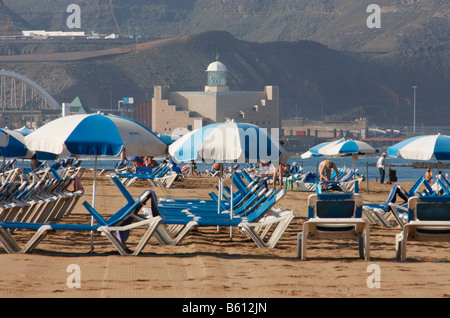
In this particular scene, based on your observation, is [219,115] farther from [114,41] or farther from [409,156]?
[409,156]

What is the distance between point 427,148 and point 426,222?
4.67 metres

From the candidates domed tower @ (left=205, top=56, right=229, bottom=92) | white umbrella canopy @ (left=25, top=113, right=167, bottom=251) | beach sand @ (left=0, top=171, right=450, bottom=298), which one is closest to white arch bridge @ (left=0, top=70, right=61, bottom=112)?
domed tower @ (left=205, top=56, right=229, bottom=92)

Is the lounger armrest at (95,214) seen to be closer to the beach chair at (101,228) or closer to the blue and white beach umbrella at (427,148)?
the beach chair at (101,228)

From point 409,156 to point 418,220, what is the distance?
4.78 meters

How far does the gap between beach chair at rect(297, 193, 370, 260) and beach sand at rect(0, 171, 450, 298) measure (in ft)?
0.79

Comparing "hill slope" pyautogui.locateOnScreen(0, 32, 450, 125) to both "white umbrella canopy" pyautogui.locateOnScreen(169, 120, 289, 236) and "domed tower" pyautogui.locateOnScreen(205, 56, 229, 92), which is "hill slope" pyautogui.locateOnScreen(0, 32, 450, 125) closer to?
"domed tower" pyautogui.locateOnScreen(205, 56, 229, 92)

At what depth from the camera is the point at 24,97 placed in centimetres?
15050

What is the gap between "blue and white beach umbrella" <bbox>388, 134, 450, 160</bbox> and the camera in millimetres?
11500

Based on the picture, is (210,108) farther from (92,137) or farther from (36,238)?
(36,238)

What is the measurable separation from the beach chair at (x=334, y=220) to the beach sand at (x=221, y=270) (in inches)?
9.4

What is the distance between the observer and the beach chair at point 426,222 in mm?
7164

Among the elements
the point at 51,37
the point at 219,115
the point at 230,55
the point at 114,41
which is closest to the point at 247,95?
the point at 219,115

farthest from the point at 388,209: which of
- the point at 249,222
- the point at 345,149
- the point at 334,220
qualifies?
the point at 345,149
